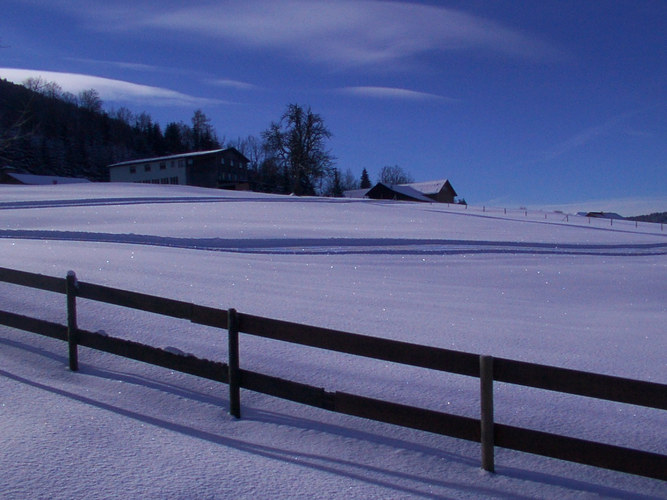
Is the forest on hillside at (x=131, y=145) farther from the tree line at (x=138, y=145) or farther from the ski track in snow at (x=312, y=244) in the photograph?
the ski track in snow at (x=312, y=244)

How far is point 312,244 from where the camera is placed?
855 inches

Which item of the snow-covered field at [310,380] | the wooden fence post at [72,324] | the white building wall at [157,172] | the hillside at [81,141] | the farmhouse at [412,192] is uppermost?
the hillside at [81,141]

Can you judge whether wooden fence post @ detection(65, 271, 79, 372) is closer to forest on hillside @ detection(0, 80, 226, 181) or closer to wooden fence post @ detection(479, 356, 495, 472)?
wooden fence post @ detection(479, 356, 495, 472)

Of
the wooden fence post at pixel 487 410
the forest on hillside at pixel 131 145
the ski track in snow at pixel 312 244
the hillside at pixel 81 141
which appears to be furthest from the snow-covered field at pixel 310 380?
the hillside at pixel 81 141

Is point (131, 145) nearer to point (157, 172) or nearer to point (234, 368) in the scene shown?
point (157, 172)

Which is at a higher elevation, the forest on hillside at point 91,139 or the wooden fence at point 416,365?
the forest on hillside at point 91,139

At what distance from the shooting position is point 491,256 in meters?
21.7

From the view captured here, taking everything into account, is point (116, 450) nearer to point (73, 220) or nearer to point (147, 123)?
point (73, 220)

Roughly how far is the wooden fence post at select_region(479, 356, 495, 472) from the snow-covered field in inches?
5.0

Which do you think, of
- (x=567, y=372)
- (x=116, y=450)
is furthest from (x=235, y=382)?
(x=567, y=372)

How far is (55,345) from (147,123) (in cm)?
15422

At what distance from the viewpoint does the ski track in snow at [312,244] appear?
20516 millimetres

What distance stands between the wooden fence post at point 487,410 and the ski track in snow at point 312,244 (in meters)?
15.6

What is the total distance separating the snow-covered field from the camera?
4574mm
